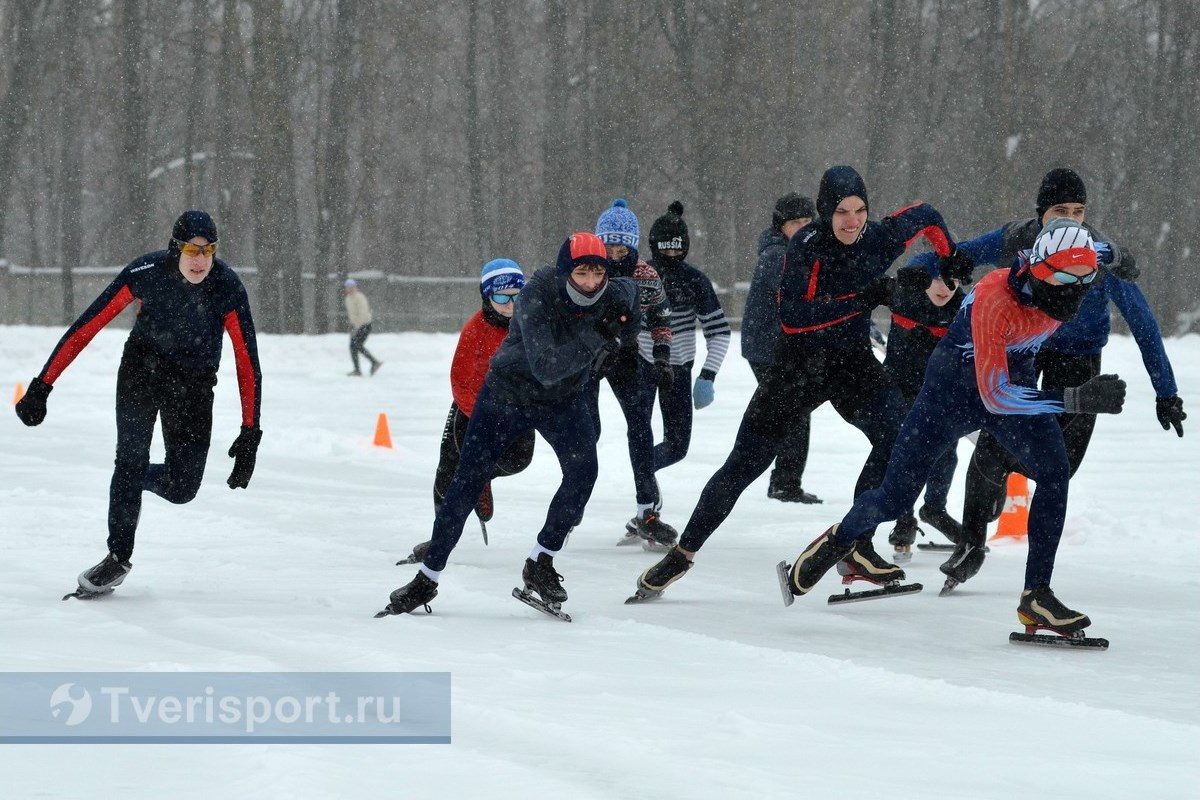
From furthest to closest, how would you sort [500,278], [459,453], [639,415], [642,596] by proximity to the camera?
1. [639,415]
2. [459,453]
3. [500,278]
4. [642,596]

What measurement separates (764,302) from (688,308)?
0.89 meters

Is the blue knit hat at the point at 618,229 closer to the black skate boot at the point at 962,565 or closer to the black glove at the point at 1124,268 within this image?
the black skate boot at the point at 962,565

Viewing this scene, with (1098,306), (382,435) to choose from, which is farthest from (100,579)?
(382,435)

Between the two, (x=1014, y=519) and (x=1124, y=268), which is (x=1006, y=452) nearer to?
Result: (x=1124, y=268)

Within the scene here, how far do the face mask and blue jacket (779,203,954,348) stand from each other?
866 mm

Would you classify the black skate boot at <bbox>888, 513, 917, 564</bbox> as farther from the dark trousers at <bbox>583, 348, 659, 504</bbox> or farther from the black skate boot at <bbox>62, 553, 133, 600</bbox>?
the black skate boot at <bbox>62, 553, 133, 600</bbox>

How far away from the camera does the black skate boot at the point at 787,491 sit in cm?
1118

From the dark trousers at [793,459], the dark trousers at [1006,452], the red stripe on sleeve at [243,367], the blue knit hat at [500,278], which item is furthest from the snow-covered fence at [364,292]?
the red stripe on sleeve at [243,367]

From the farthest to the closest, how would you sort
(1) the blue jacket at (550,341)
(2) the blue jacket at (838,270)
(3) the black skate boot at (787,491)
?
(3) the black skate boot at (787,491), (2) the blue jacket at (838,270), (1) the blue jacket at (550,341)

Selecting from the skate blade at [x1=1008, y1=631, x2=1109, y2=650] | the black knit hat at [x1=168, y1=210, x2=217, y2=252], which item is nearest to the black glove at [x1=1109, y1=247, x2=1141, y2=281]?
the skate blade at [x1=1008, y1=631, x2=1109, y2=650]

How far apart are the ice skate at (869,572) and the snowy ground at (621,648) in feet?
0.32

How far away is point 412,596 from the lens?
6.51 meters

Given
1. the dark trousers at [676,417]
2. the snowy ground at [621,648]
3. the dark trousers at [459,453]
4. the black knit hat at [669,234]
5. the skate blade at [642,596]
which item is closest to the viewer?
the snowy ground at [621,648]

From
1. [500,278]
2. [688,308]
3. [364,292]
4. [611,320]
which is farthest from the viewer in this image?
[364,292]
